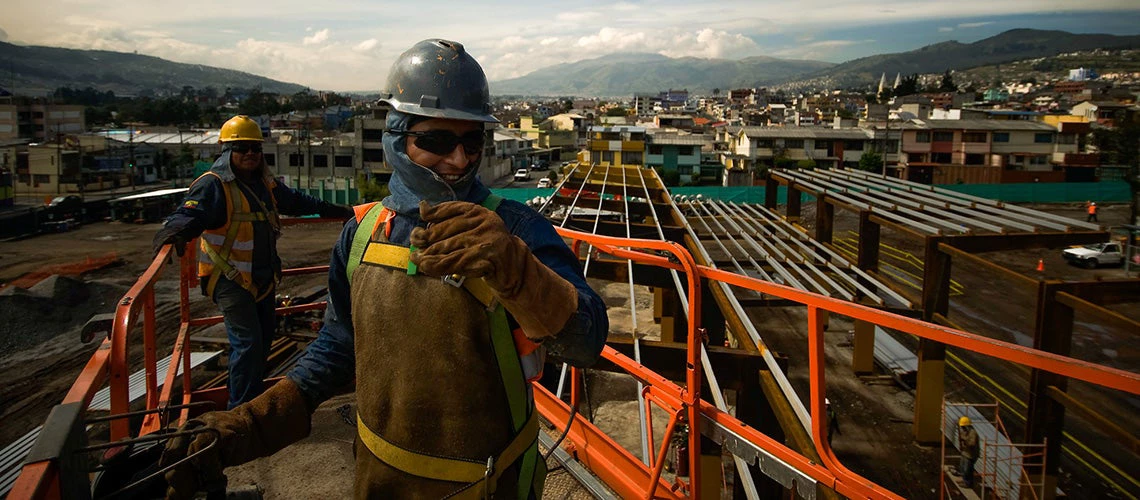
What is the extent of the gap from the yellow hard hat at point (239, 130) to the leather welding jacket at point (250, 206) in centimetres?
13

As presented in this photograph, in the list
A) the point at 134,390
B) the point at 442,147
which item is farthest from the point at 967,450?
the point at 134,390

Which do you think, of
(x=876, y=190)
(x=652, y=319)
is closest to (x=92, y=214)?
(x=652, y=319)

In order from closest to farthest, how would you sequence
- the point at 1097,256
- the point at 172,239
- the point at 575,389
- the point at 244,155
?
the point at 575,389
the point at 172,239
the point at 244,155
the point at 1097,256

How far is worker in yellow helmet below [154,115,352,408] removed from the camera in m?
4.67

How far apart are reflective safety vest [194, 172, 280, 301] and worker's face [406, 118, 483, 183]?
10.4ft

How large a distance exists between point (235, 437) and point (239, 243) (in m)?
2.97

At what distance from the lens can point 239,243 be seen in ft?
16.1

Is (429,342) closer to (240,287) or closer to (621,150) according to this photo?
(240,287)

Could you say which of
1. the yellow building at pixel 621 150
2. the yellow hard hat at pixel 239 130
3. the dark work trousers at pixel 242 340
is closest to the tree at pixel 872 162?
the yellow building at pixel 621 150

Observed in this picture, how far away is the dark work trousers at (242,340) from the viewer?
4.64 m

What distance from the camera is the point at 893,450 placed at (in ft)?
36.6

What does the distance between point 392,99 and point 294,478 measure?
3.01 metres

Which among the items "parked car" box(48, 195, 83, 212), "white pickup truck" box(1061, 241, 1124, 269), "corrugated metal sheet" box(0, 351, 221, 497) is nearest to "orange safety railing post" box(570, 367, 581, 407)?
"corrugated metal sheet" box(0, 351, 221, 497)

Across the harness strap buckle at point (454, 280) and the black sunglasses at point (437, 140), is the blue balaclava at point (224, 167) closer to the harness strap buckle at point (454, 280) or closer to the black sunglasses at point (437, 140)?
the black sunglasses at point (437, 140)
